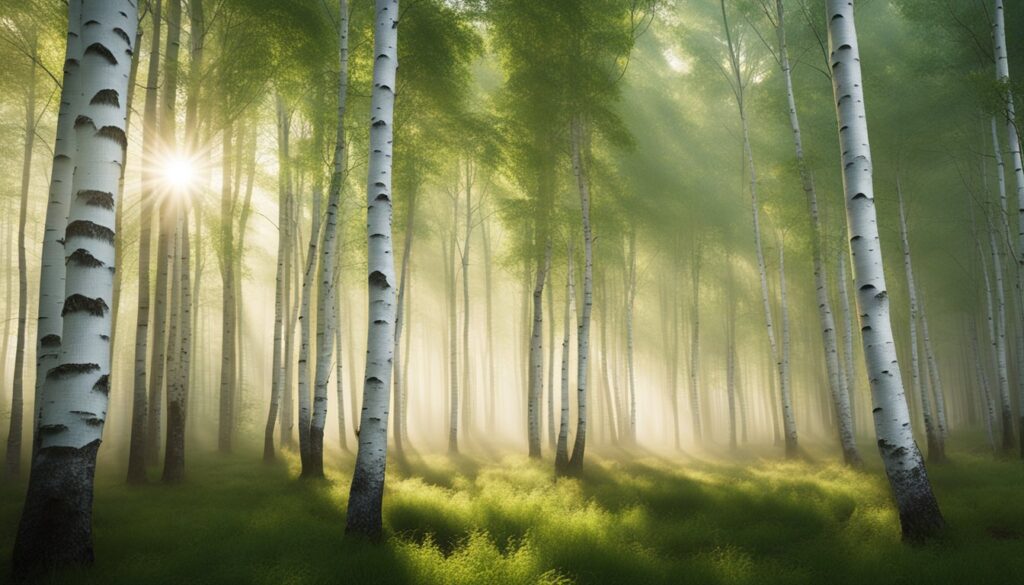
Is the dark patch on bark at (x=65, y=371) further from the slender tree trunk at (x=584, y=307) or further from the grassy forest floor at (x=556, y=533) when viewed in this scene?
the slender tree trunk at (x=584, y=307)

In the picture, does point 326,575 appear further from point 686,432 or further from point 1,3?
point 686,432

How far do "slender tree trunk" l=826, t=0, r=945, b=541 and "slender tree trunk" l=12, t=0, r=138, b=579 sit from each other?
23.8ft

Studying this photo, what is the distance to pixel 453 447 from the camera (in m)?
16.5

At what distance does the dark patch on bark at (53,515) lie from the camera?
391 cm

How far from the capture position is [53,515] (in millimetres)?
3973

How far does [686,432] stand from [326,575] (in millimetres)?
36923

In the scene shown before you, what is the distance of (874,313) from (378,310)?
5.40m

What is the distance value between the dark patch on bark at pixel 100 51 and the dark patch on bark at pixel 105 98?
0.89 feet

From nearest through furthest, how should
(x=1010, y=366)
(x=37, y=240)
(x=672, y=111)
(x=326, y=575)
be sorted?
(x=326, y=575) < (x=672, y=111) < (x=37, y=240) < (x=1010, y=366)

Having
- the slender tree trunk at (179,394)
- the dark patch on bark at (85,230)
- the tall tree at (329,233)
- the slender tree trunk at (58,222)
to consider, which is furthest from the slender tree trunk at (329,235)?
the dark patch on bark at (85,230)

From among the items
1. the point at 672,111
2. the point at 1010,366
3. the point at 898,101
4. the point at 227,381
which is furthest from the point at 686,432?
the point at 227,381

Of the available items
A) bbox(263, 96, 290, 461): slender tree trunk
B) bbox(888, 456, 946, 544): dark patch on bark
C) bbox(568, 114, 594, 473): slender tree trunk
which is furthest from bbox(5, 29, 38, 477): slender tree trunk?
bbox(888, 456, 946, 544): dark patch on bark

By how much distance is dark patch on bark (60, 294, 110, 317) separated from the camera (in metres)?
4.08

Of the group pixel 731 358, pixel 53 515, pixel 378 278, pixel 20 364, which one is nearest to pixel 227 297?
pixel 20 364
